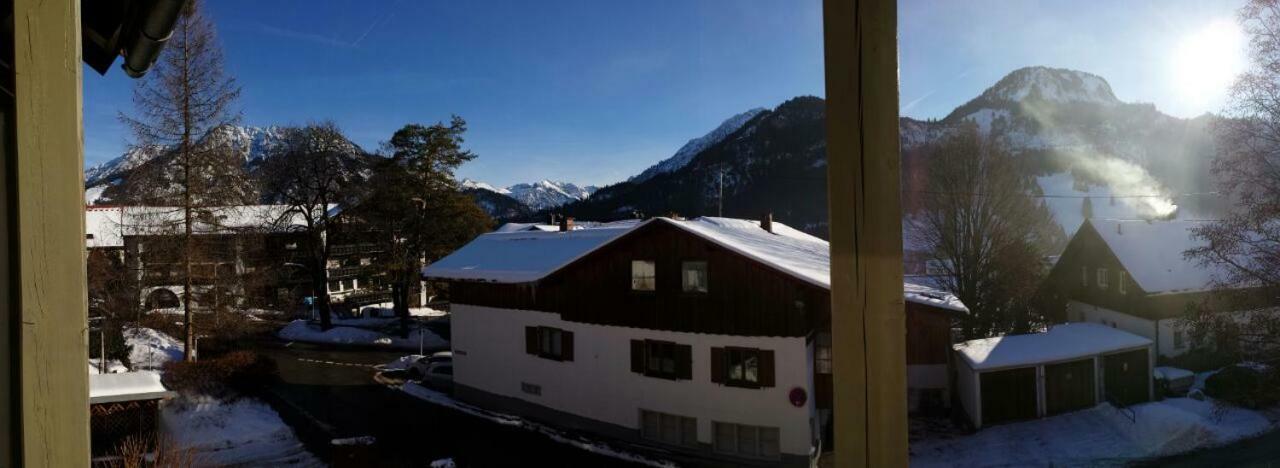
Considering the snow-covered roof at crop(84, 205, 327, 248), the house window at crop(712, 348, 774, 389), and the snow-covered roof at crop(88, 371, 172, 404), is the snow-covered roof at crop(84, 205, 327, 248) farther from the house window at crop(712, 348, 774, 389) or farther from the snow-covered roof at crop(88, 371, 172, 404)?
the house window at crop(712, 348, 774, 389)

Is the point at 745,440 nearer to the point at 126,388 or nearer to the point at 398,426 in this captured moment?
Result: the point at 398,426

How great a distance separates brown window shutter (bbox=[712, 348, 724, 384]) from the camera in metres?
7.36

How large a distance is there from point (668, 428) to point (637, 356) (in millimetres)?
1106

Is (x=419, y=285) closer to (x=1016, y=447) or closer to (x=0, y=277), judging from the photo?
(x=1016, y=447)

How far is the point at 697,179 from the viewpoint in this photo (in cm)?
1127

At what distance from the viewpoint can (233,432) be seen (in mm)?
7898

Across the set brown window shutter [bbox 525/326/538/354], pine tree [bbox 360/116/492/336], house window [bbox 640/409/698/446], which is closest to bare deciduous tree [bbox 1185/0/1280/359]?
house window [bbox 640/409/698/446]

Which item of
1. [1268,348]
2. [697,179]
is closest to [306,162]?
[697,179]

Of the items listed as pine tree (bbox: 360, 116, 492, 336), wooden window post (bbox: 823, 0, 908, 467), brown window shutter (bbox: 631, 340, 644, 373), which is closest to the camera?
wooden window post (bbox: 823, 0, 908, 467)

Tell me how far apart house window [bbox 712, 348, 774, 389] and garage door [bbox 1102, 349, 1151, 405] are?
5052 millimetres

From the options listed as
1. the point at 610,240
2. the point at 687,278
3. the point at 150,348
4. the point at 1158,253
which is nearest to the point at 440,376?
the point at 150,348

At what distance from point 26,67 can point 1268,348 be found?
697 cm

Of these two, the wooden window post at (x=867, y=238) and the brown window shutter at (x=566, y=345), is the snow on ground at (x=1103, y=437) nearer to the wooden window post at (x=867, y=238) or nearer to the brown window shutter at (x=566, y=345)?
the brown window shutter at (x=566, y=345)

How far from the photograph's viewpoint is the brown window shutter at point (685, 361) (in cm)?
763
